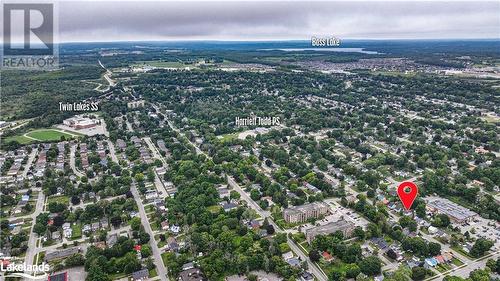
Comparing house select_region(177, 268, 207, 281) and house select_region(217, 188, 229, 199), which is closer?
house select_region(177, 268, 207, 281)

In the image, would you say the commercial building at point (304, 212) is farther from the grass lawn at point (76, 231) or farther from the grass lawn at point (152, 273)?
the grass lawn at point (76, 231)

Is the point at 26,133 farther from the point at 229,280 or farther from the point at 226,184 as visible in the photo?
the point at 229,280

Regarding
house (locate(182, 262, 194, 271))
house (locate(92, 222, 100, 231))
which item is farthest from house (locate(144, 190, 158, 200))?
house (locate(182, 262, 194, 271))

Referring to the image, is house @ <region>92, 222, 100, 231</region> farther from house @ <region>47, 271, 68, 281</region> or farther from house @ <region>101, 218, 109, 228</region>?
house @ <region>47, 271, 68, 281</region>

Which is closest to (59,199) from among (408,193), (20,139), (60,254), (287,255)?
(60,254)


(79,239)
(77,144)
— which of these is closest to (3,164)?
(77,144)
